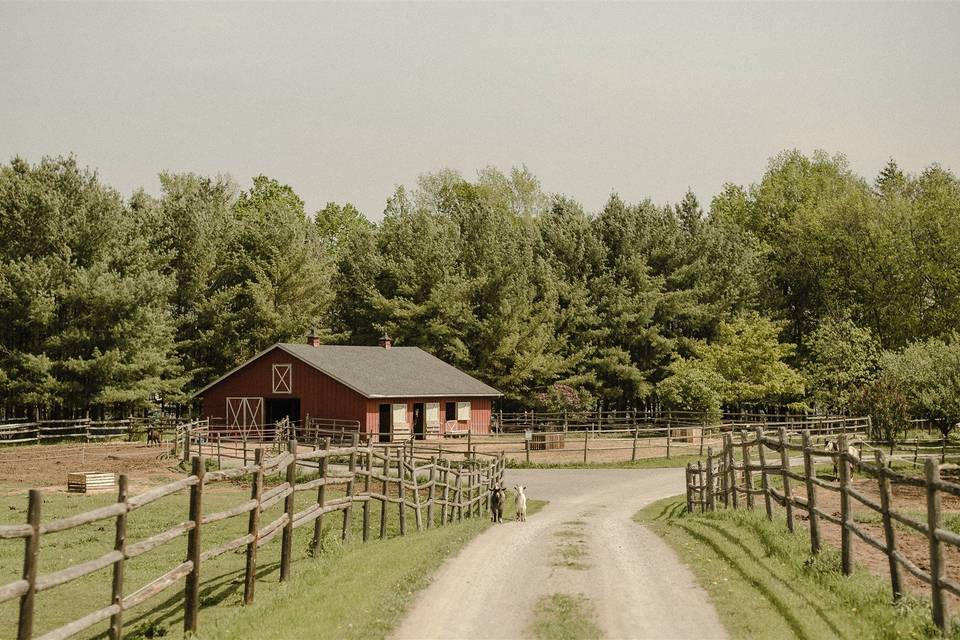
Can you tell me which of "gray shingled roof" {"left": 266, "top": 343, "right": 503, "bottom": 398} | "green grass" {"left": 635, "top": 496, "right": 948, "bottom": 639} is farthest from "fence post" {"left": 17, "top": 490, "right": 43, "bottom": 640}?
"gray shingled roof" {"left": 266, "top": 343, "right": 503, "bottom": 398}

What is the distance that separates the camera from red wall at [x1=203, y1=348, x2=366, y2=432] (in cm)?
4622

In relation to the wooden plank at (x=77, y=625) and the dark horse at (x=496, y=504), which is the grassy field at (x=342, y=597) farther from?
the dark horse at (x=496, y=504)

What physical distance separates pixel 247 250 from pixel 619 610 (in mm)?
57427

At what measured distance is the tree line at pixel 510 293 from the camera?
5081cm

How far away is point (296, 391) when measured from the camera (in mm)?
48500

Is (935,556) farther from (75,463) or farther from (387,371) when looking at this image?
(387,371)

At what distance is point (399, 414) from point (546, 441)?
8640mm

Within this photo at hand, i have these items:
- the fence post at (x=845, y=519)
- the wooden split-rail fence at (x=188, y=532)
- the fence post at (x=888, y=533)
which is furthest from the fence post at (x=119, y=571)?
the fence post at (x=845, y=519)

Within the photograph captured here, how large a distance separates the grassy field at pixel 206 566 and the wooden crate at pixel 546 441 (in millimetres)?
18937

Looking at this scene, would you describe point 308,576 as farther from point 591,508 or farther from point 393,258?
point 393,258

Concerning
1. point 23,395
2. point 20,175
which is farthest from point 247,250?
point 23,395

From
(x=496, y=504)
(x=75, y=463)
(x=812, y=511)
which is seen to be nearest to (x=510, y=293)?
(x=75, y=463)

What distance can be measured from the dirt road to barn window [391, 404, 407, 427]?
26361mm

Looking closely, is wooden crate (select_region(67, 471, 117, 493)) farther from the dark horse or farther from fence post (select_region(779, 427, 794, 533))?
fence post (select_region(779, 427, 794, 533))
